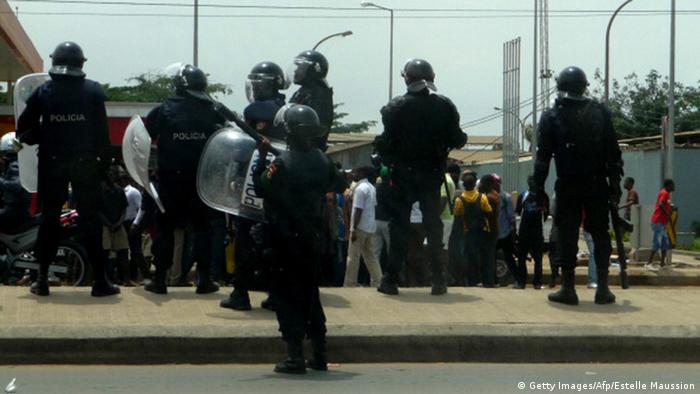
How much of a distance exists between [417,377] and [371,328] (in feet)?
2.31

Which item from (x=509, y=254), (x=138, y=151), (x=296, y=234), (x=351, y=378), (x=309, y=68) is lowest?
(x=351, y=378)

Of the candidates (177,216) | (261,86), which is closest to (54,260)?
(177,216)

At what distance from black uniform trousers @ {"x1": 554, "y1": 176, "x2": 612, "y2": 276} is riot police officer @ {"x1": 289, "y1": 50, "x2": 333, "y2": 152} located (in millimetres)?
1963

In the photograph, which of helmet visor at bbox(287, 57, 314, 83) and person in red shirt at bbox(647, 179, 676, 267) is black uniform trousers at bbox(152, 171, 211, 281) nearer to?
helmet visor at bbox(287, 57, 314, 83)

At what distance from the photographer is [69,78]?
9.63m

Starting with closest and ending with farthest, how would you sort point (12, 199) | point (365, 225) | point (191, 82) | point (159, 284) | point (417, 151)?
point (191, 82) < point (159, 284) < point (417, 151) < point (12, 199) < point (365, 225)

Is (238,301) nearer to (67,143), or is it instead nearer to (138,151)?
(138,151)

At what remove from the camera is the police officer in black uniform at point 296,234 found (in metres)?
8.07

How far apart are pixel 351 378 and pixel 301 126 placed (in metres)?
1.65

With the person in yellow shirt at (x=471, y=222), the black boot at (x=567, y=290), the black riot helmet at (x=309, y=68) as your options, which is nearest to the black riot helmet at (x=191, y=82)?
the black riot helmet at (x=309, y=68)

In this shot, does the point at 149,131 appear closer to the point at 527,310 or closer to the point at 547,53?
the point at 527,310

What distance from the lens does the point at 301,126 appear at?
8.17 metres

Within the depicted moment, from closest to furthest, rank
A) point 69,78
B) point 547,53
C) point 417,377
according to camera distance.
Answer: point 417,377 → point 69,78 → point 547,53

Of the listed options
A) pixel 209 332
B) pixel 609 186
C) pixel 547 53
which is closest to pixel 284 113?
pixel 209 332
